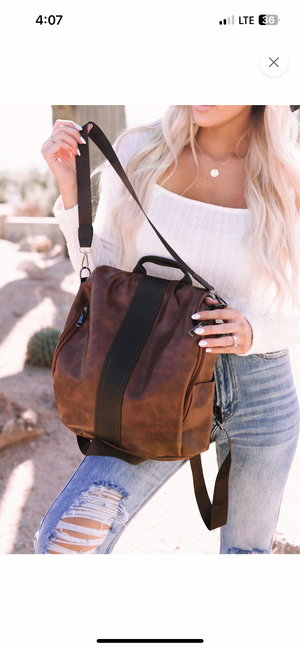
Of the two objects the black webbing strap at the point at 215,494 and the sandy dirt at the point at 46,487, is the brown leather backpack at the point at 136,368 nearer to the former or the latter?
the black webbing strap at the point at 215,494

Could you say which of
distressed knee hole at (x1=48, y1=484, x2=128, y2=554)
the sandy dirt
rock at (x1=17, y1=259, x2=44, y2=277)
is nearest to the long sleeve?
distressed knee hole at (x1=48, y1=484, x2=128, y2=554)

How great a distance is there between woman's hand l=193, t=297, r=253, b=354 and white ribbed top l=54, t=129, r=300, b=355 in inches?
2.5

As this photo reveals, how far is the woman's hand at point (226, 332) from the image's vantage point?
45.2 inches

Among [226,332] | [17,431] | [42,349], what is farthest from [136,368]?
[42,349]

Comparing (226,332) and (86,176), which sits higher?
(86,176)

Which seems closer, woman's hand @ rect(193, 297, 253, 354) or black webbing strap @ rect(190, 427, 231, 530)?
woman's hand @ rect(193, 297, 253, 354)

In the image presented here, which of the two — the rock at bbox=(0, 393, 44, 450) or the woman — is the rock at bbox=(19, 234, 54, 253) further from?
the woman

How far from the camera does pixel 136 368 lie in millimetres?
1152

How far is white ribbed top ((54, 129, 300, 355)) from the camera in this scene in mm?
1332

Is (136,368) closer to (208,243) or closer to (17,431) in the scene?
(208,243)
